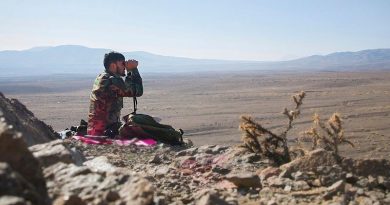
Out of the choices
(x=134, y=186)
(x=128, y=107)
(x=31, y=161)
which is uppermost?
(x=31, y=161)

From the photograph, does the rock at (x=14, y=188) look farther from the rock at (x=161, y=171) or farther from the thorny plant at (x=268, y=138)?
the thorny plant at (x=268, y=138)

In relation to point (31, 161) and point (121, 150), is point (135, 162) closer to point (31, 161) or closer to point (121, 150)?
point (121, 150)

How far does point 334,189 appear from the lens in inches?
131

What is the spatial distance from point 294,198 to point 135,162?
2592 millimetres

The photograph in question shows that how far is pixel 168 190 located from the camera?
373 cm

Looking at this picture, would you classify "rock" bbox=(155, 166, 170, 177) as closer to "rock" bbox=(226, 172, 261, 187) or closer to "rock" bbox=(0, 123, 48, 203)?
"rock" bbox=(226, 172, 261, 187)

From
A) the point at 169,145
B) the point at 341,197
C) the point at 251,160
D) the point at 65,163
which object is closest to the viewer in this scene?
the point at 65,163

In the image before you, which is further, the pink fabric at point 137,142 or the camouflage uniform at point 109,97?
the camouflage uniform at point 109,97

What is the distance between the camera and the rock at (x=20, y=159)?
207 cm

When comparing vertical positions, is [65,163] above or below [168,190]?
above

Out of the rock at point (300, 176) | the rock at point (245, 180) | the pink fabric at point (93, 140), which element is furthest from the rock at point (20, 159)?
the pink fabric at point (93, 140)

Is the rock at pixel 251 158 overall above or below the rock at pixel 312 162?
below

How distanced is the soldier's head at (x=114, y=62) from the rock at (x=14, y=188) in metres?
6.01

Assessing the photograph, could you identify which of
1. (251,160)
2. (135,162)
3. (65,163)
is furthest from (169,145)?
(65,163)
